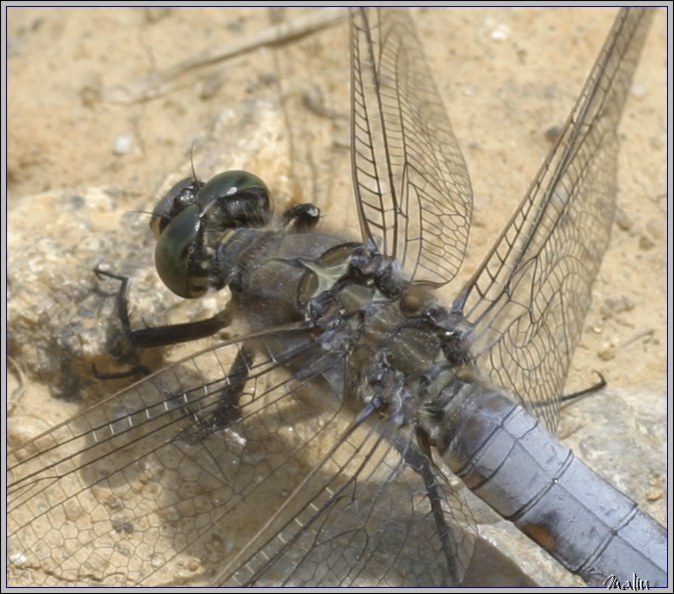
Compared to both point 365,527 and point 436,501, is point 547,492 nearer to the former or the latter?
point 436,501

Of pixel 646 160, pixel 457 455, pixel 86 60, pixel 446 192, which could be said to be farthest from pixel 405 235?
pixel 86 60

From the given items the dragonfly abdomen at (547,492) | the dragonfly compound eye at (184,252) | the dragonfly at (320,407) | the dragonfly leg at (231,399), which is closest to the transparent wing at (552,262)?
the dragonfly at (320,407)

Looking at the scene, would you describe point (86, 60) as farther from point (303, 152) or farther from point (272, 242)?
point (272, 242)

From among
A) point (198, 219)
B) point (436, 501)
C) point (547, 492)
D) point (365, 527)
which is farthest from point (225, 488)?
point (547, 492)

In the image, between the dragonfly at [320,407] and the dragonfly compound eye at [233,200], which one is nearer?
the dragonfly at [320,407]

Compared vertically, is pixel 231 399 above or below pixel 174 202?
below

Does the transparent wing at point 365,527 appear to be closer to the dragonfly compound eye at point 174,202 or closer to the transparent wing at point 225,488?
the transparent wing at point 225,488
